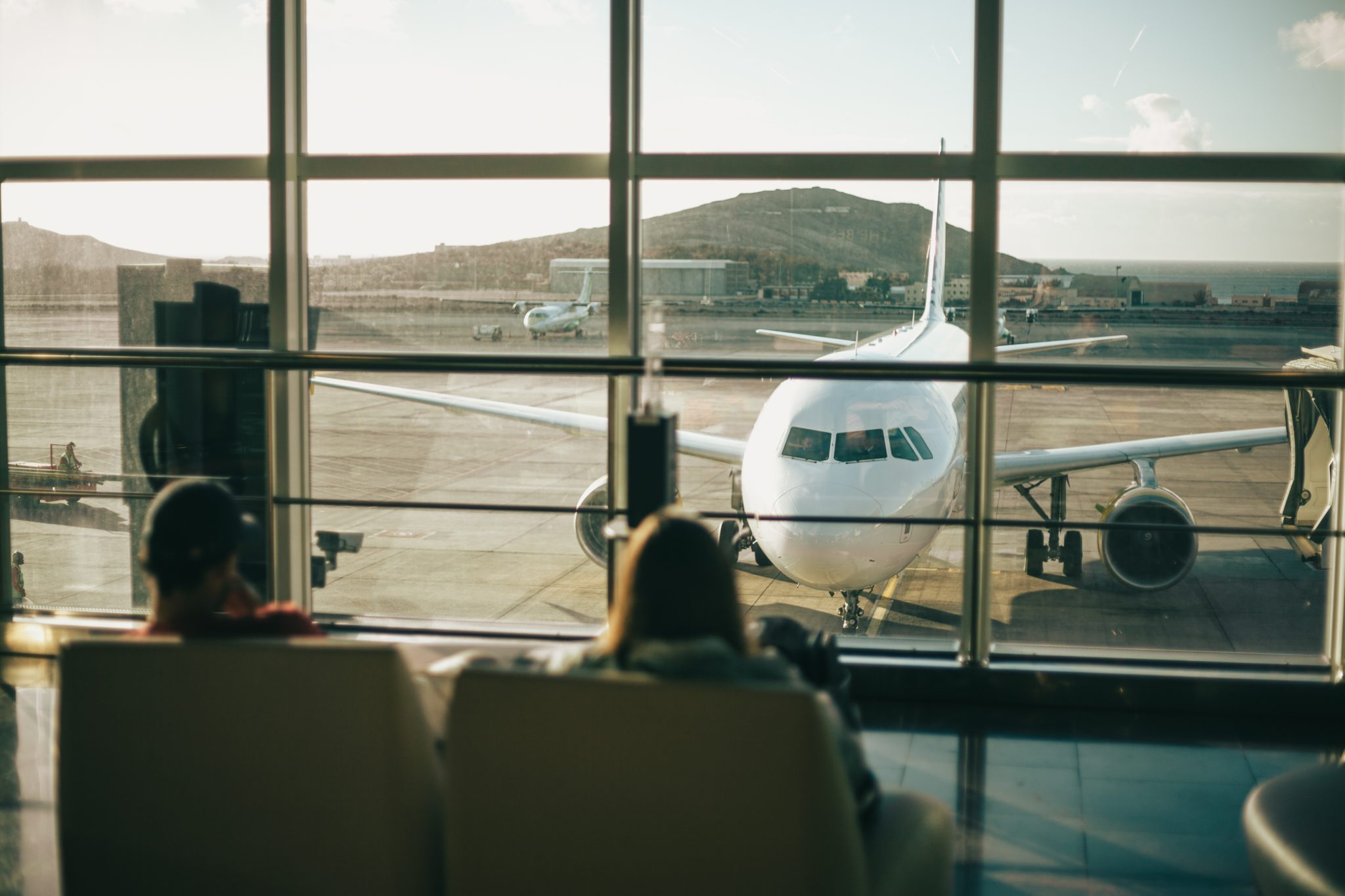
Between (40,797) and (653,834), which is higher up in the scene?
(653,834)

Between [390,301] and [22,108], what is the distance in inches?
56.8

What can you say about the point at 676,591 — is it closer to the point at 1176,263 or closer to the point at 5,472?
the point at 1176,263

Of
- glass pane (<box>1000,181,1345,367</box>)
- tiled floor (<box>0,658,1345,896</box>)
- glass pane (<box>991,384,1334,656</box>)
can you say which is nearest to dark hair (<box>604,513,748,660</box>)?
tiled floor (<box>0,658,1345,896</box>)

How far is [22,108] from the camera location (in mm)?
3910

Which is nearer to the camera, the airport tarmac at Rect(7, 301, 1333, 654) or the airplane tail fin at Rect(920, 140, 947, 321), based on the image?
the airport tarmac at Rect(7, 301, 1333, 654)

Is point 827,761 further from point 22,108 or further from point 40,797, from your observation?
point 22,108

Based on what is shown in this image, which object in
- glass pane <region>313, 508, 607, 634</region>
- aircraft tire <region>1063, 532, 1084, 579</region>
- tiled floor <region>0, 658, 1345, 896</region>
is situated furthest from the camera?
glass pane <region>313, 508, 607, 634</region>

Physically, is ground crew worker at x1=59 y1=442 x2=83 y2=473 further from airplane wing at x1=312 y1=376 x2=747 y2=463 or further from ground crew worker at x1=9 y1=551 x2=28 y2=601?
airplane wing at x1=312 y1=376 x2=747 y2=463

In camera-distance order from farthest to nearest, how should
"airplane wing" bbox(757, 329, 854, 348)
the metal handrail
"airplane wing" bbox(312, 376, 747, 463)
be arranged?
"airplane wing" bbox(757, 329, 854, 348) < "airplane wing" bbox(312, 376, 747, 463) < the metal handrail

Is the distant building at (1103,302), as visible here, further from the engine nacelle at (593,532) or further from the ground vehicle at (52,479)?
the ground vehicle at (52,479)

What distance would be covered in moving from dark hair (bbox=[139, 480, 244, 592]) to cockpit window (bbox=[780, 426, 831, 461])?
508 centimetres

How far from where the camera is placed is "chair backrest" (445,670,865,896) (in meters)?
1.08

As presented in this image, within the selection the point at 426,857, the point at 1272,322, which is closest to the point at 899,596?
the point at 1272,322

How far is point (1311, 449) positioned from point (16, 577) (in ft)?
15.9
